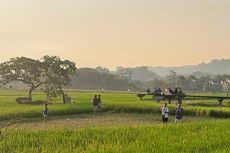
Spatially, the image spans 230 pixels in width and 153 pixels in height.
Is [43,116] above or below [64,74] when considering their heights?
below

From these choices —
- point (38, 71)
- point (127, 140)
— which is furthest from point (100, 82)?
point (127, 140)

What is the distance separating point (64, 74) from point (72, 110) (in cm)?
1597

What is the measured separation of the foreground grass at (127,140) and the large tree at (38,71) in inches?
1225

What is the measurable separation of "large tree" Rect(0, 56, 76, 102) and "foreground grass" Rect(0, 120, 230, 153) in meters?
31.1

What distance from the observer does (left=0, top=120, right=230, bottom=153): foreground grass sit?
46.9ft

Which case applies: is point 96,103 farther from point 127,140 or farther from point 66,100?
point 127,140

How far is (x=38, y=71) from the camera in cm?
5162

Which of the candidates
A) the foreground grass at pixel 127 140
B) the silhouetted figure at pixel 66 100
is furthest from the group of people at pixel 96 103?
the foreground grass at pixel 127 140

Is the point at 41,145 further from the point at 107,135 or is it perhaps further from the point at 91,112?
the point at 91,112

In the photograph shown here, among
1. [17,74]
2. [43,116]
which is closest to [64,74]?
[17,74]

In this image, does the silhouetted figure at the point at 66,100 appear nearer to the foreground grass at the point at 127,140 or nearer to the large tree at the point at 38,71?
the large tree at the point at 38,71

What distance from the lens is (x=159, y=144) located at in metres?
15.0

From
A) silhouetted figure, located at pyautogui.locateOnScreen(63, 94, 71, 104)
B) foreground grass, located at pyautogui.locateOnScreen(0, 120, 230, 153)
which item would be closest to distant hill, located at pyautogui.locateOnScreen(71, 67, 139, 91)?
silhouetted figure, located at pyautogui.locateOnScreen(63, 94, 71, 104)

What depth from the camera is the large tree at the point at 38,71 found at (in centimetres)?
4984
